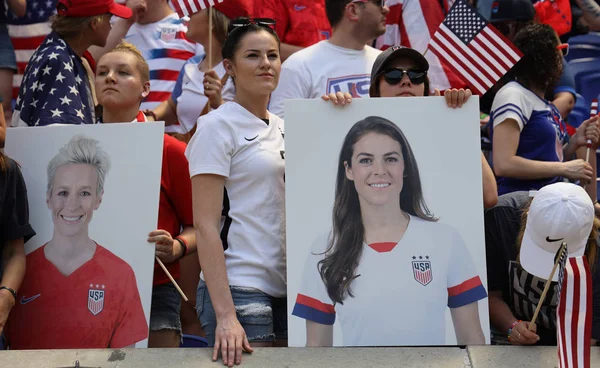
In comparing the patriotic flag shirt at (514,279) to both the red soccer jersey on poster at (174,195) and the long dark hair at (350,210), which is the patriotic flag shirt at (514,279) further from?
the red soccer jersey on poster at (174,195)

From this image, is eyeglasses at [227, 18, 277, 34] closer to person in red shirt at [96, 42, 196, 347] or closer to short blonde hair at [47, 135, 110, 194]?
person in red shirt at [96, 42, 196, 347]

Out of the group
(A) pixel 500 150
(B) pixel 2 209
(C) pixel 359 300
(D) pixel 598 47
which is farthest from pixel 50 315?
(D) pixel 598 47

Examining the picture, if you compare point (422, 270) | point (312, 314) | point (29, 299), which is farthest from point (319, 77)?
point (29, 299)

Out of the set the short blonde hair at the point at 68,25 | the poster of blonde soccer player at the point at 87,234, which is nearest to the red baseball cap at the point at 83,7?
the short blonde hair at the point at 68,25

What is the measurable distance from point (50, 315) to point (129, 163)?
0.82 meters

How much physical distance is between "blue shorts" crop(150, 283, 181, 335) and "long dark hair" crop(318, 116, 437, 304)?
87 centimetres

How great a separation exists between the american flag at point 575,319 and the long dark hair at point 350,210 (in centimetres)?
77

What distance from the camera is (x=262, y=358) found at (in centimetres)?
477

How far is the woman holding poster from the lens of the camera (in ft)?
16.0

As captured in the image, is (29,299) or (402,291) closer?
(402,291)

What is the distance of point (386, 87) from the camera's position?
5348 millimetres

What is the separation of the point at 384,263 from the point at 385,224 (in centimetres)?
19

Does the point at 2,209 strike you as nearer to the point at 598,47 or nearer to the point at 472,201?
the point at 472,201

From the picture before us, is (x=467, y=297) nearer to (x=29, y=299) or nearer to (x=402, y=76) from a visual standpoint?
(x=402, y=76)
